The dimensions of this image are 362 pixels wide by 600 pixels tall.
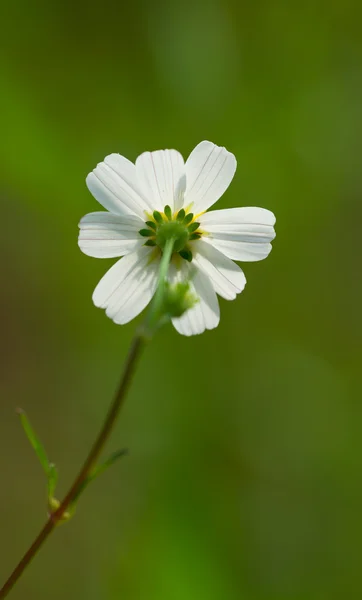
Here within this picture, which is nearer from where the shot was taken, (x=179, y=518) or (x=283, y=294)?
(x=179, y=518)

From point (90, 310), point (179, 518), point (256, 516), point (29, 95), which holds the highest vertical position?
point (29, 95)

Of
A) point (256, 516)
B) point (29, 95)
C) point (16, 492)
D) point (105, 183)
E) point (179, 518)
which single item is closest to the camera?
point (105, 183)

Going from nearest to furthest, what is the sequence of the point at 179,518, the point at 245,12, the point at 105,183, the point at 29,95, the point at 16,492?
1. the point at 105,183
2. the point at 179,518
3. the point at 16,492
4. the point at 29,95
5. the point at 245,12

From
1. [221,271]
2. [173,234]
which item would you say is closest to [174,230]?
[173,234]

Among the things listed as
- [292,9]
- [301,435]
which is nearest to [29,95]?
[292,9]

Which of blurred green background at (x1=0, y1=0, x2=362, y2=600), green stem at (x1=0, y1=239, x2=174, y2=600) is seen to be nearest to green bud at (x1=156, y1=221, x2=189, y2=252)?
green stem at (x1=0, y1=239, x2=174, y2=600)

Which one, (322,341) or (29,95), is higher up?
(29,95)

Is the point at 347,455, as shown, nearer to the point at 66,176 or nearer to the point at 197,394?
the point at 197,394
